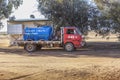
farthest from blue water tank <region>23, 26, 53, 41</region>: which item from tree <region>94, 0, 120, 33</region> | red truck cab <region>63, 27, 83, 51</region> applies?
tree <region>94, 0, 120, 33</region>

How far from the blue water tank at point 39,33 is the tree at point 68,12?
3.54 metres

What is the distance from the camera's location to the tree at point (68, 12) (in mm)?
35656

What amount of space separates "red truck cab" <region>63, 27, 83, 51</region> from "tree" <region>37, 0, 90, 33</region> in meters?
3.98

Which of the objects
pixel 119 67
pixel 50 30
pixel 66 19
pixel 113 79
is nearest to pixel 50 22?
pixel 66 19

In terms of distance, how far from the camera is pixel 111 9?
33312mm

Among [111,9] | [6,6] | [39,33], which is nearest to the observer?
[39,33]

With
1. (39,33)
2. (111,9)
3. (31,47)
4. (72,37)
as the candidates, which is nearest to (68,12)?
(111,9)

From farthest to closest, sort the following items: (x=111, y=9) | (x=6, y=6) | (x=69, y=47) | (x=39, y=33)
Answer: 1. (x=6, y=6)
2. (x=111, y=9)
3. (x=39, y=33)
4. (x=69, y=47)

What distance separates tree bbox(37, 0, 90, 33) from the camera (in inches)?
1404

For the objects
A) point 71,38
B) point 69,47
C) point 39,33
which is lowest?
point 69,47

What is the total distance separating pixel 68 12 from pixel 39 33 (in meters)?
4.83

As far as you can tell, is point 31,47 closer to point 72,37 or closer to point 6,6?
point 72,37

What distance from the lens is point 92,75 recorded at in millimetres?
16141

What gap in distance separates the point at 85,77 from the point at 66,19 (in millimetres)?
20367
